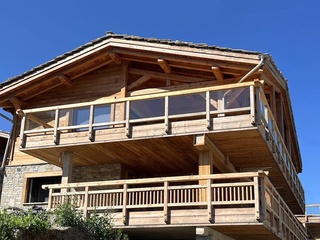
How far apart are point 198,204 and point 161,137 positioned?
2.57m

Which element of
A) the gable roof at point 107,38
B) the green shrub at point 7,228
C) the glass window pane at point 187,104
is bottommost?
the green shrub at point 7,228

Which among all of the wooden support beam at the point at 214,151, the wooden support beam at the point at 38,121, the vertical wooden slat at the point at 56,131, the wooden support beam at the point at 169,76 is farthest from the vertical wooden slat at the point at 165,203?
the wooden support beam at the point at 38,121

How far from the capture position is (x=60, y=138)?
54.0ft

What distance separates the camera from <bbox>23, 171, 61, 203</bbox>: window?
63.4 ft

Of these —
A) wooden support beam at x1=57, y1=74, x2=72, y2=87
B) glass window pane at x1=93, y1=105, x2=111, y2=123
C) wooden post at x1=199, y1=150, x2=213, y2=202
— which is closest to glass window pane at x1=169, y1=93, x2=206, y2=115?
wooden post at x1=199, y1=150, x2=213, y2=202

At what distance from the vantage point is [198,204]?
43.8ft

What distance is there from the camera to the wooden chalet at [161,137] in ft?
45.0

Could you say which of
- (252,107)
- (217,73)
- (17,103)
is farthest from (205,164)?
(17,103)

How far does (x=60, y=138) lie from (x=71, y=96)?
363 cm

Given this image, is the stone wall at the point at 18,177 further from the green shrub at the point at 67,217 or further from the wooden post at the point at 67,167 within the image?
the green shrub at the point at 67,217

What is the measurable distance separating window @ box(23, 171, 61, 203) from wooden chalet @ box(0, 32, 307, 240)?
6cm

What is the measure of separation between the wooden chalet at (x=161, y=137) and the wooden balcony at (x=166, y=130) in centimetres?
4

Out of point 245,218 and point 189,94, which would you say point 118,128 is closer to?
point 189,94

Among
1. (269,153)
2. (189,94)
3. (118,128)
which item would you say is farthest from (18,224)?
(269,153)
